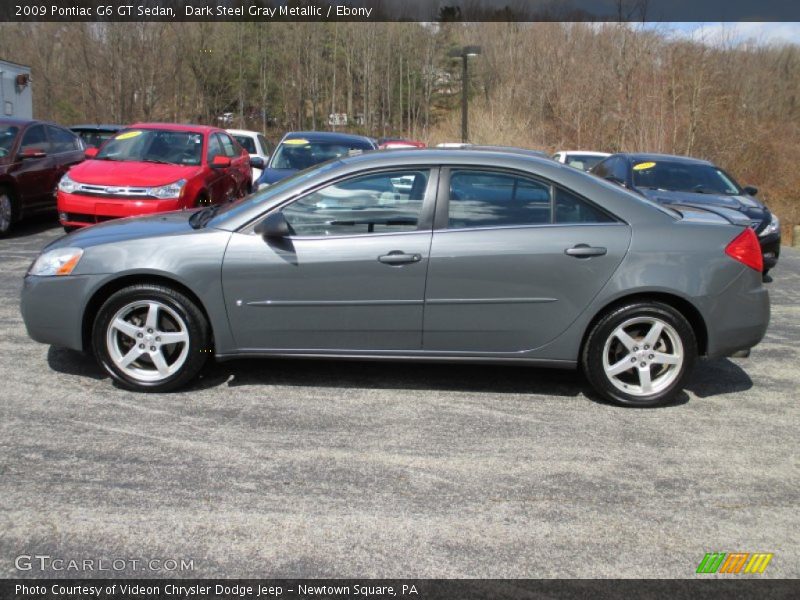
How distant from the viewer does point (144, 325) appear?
4.86 meters

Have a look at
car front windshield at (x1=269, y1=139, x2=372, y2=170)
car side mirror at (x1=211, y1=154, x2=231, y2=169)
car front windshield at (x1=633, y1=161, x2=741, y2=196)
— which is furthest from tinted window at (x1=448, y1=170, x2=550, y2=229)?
car front windshield at (x1=269, y1=139, x2=372, y2=170)

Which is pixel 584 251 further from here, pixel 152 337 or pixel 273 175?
pixel 273 175

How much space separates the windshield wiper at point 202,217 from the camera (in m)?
5.06

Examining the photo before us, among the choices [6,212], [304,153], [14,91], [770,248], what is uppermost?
[14,91]

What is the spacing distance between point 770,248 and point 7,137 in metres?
10.5

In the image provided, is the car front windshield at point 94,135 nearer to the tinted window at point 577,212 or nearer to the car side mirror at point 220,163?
the car side mirror at point 220,163

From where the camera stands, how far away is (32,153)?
448 inches

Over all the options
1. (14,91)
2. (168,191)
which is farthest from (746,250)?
(14,91)

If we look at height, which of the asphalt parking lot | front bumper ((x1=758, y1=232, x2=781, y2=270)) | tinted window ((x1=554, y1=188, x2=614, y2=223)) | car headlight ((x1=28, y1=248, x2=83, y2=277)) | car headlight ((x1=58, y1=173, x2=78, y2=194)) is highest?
tinted window ((x1=554, y1=188, x2=614, y2=223))

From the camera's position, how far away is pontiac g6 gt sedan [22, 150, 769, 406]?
187 inches

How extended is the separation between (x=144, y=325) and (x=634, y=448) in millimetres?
3039

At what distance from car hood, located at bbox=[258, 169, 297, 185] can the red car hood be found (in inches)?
34.2

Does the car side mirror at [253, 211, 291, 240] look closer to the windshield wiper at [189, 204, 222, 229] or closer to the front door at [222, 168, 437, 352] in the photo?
the front door at [222, 168, 437, 352]

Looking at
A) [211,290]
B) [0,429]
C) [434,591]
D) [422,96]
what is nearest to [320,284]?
[211,290]
